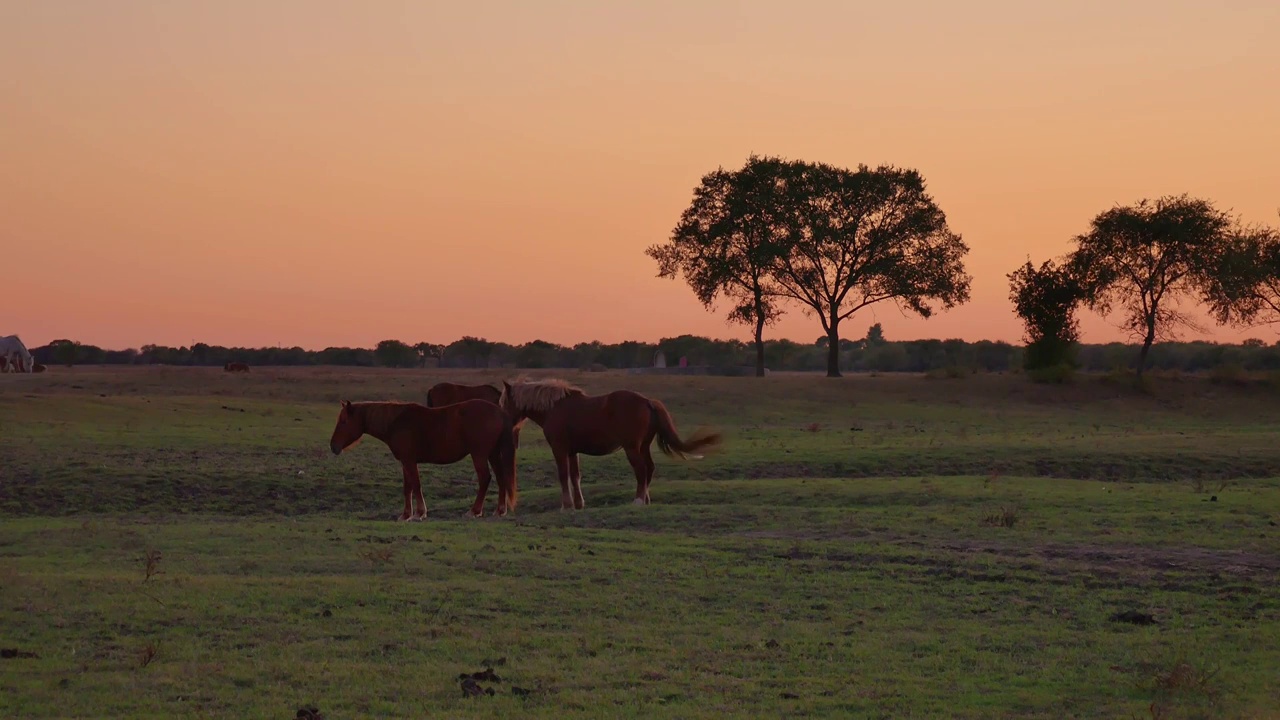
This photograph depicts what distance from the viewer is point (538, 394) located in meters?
20.7

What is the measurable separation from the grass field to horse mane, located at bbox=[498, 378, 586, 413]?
5.95 feet

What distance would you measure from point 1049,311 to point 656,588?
5385 cm

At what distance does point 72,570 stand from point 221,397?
112 ft

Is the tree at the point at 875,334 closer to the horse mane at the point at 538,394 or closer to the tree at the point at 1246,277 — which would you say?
the tree at the point at 1246,277

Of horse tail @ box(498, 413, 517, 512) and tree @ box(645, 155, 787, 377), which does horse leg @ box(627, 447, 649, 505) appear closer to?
horse tail @ box(498, 413, 517, 512)

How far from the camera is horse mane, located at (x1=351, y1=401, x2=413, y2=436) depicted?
1950 cm

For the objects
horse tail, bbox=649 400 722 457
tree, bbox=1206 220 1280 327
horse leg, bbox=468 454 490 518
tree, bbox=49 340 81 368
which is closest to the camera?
horse leg, bbox=468 454 490 518

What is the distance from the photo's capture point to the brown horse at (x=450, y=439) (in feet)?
62.8

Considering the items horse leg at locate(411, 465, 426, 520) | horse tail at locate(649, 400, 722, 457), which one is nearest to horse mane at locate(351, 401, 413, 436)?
horse leg at locate(411, 465, 426, 520)

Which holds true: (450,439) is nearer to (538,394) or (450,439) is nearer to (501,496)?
(501,496)

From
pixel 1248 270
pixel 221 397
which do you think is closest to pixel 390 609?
pixel 221 397

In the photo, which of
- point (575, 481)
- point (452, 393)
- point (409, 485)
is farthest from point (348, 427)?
point (452, 393)

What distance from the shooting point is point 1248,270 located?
5925 centimetres

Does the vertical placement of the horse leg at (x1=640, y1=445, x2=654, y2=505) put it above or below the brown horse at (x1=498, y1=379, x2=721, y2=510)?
below
